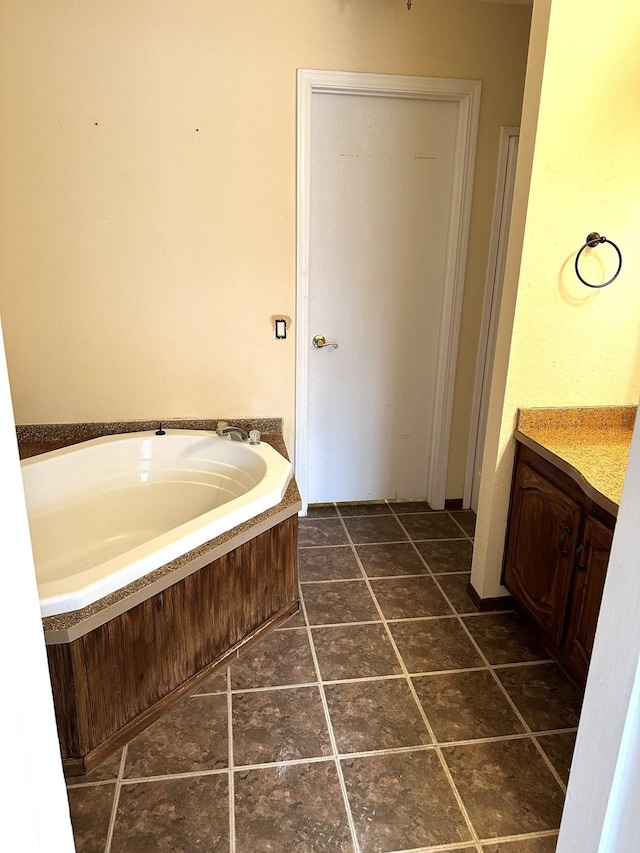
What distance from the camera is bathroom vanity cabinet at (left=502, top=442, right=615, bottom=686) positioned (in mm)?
1904

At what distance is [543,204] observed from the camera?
2.08m

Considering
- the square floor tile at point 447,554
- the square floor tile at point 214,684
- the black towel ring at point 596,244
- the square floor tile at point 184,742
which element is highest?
the black towel ring at point 596,244

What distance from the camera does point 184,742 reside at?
6.20 feet

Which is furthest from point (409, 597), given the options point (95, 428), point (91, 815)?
point (95, 428)

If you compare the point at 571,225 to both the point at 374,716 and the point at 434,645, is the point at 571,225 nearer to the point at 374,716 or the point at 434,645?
the point at 434,645

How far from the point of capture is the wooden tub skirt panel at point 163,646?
1.73 metres

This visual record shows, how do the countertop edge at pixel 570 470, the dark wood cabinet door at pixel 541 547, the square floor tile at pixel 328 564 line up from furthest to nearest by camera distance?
the square floor tile at pixel 328 564 < the dark wood cabinet door at pixel 541 547 < the countertop edge at pixel 570 470

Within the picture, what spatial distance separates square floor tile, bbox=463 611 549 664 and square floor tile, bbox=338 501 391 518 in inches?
40.8

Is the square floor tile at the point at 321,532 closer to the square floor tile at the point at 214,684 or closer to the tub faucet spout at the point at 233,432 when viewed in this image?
the tub faucet spout at the point at 233,432

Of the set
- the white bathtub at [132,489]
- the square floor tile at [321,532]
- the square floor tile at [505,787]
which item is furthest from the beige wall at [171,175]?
the square floor tile at [505,787]

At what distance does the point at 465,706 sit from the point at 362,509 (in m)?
1.55

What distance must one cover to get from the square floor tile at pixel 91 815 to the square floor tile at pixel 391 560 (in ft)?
4.74

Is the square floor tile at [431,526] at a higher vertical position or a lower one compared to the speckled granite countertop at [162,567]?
lower

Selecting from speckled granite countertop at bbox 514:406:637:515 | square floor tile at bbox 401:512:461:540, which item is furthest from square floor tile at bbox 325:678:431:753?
square floor tile at bbox 401:512:461:540
